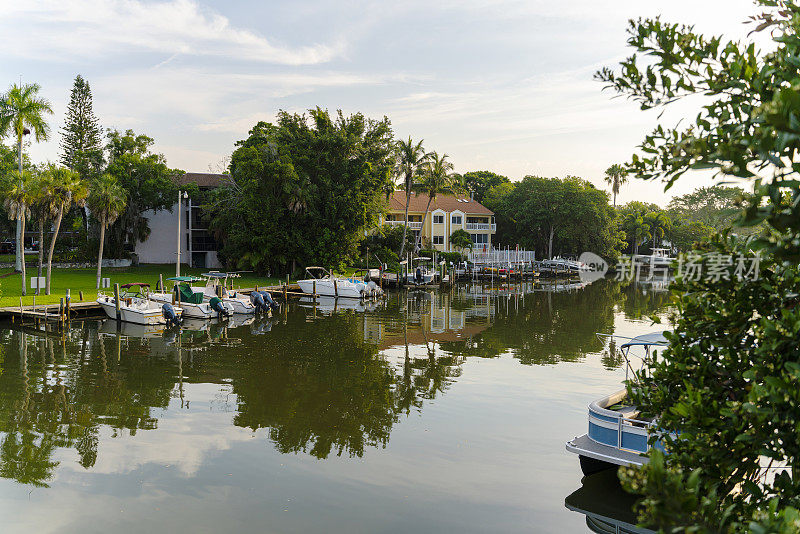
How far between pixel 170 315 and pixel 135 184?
3295cm

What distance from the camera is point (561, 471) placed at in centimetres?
1327

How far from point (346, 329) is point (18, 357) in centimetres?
1466

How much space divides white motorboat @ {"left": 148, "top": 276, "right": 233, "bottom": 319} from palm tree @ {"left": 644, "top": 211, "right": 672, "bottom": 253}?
8044 centimetres

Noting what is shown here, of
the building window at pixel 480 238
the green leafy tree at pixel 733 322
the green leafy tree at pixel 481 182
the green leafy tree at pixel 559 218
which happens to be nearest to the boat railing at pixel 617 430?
the green leafy tree at pixel 733 322

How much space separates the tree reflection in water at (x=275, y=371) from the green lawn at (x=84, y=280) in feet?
21.1

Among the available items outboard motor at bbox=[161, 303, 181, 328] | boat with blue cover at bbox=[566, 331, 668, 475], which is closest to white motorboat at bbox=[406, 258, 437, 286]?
outboard motor at bbox=[161, 303, 181, 328]

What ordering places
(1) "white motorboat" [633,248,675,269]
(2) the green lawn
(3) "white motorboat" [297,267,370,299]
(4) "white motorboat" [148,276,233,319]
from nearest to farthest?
(1) "white motorboat" [633,248,675,269] → (4) "white motorboat" [148,276,233,319] → (2) the green lawn → (3) "white motorboat" [297,267,370,299]

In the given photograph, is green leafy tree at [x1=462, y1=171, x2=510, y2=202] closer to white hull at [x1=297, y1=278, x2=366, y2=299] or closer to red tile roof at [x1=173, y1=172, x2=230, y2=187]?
red tile roof at [x1=173, y1=172, x2=230, y2=187]

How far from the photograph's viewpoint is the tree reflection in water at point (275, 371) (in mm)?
14961

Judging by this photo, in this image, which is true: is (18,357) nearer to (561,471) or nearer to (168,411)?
(168,411)

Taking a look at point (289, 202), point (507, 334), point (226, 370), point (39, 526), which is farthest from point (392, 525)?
point (289, 202)

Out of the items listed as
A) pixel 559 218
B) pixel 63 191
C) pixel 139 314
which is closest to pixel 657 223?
pixel 559 218

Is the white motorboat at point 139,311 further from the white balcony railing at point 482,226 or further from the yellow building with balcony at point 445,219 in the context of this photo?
the white balcony railing at point 482,226

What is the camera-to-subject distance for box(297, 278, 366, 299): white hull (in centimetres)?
4569
